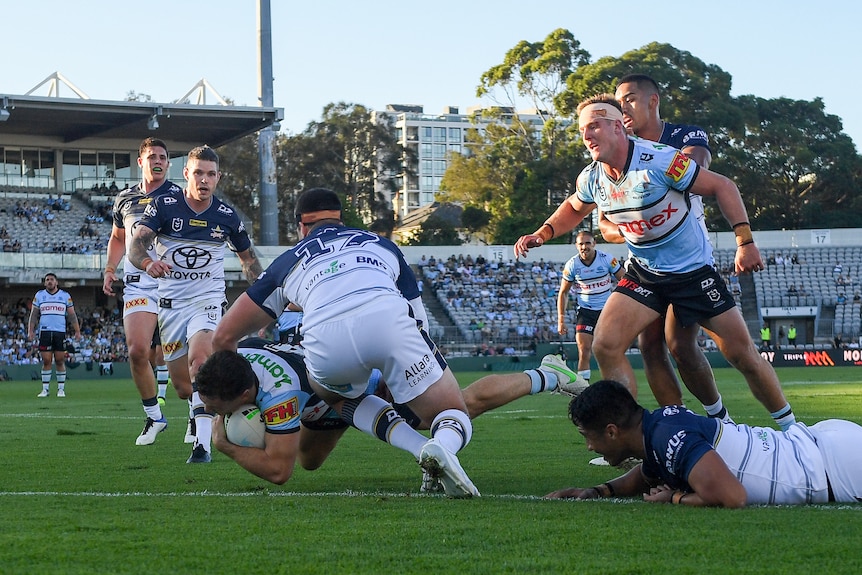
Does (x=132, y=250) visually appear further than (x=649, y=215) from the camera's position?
Yes

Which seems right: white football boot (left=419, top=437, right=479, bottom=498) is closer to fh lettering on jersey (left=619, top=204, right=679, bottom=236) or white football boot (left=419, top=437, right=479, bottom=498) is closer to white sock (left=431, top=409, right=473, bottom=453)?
white sock (left=431, top=409, right=473, bottom=453)

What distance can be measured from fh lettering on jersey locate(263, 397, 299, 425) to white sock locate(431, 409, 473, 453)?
0.79 m

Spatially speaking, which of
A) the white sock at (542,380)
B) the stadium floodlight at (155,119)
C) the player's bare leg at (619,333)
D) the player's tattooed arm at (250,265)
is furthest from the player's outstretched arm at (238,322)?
the stadium floodlight at (155,119)

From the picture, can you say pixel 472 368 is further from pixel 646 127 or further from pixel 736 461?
pixel 736 461

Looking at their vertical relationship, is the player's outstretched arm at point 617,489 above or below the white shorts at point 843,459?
below

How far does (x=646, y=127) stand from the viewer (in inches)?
320

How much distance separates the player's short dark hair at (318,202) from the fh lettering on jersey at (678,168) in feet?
7.03

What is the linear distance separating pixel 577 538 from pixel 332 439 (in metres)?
2.91

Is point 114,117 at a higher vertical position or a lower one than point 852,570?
higher

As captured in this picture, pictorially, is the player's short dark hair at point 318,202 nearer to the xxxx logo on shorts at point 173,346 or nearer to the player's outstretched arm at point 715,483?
the player's outstretched arm at point 715,483

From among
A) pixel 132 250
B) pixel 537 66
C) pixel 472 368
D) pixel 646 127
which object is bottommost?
pixel 472 368

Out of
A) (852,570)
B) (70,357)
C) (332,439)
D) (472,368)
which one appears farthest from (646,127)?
(70,357)

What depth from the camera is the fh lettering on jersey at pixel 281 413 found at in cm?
610

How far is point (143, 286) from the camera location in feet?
34.5
